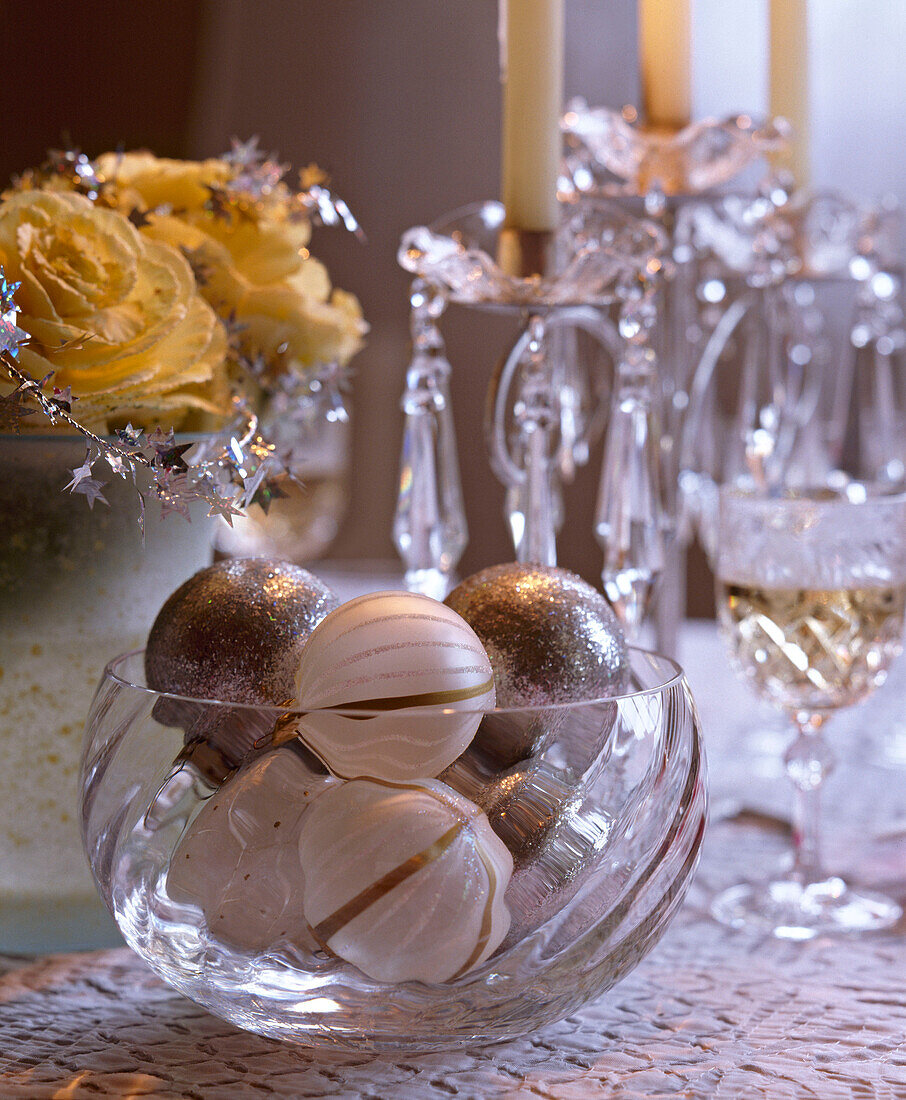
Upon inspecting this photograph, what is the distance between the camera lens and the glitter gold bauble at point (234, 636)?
1.37ft

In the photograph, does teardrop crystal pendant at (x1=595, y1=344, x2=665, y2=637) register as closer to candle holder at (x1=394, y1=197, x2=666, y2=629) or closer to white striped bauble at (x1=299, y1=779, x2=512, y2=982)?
candle holder at (x1=394, y1=197, x2=666, y2=629)

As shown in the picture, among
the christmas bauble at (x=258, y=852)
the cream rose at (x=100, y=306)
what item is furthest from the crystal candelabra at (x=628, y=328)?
the christmas bauble at (x=258, y=852)

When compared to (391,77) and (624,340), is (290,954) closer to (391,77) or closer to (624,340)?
(624,340)

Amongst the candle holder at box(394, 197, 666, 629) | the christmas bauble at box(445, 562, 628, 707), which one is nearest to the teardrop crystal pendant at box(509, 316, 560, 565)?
the candle holder at box(394, 197, 666, 629)

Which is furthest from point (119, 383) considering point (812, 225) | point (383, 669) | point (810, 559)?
point (812, 225)

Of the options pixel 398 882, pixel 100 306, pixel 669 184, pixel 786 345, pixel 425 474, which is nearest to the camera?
pixel 398 882

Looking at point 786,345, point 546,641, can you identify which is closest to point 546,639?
point 546,641

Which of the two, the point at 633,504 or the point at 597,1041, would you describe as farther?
the point at 633,504

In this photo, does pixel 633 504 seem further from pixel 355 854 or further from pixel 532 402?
pixel 355 854

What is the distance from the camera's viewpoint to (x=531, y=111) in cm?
55

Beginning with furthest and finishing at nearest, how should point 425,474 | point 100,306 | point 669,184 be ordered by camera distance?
1. point 669,184
2. point 425,474
3. point 100,306

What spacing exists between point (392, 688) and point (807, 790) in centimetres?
29

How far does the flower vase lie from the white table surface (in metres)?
0.02

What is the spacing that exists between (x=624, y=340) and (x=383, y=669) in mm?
272
